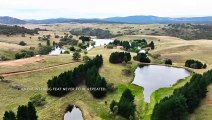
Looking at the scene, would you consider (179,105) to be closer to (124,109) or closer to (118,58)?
(124,109)

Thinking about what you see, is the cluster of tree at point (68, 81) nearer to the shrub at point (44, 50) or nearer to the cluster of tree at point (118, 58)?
the cluster of tree at point (118, 58)

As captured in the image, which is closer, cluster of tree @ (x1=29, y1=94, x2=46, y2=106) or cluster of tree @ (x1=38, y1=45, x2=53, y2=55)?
cluster of tree @ (x1=29, y1=94, x2=46, y2=106)

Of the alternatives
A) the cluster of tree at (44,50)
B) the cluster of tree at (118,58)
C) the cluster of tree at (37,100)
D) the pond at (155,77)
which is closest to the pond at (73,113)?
the cluster of tree at (37,100)

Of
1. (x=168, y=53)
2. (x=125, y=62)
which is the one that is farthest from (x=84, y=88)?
(x=168, y=53)

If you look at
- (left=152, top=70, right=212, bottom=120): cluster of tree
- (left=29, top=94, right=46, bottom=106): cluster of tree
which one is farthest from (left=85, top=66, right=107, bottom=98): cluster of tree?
(left=152, top=70, right=212, bottom=120): cluster of tree

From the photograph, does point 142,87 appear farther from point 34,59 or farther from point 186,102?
point 34,59

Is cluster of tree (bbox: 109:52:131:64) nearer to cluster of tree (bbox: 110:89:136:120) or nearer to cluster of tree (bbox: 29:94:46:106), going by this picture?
cluster of tree (bbox: 29:94:46:106)
